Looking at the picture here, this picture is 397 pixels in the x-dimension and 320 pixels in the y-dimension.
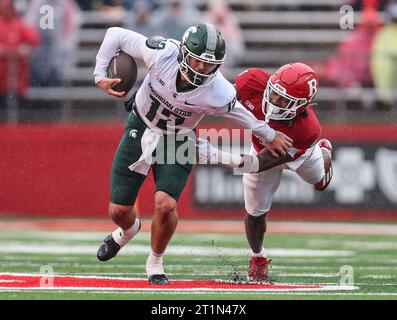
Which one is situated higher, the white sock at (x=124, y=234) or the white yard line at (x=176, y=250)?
the white yard line at (x=176, y=250)

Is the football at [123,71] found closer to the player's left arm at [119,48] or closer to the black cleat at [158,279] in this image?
the player's left arm at [119,48]

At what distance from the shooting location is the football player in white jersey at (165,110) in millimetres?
7043

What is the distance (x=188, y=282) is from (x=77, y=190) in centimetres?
633

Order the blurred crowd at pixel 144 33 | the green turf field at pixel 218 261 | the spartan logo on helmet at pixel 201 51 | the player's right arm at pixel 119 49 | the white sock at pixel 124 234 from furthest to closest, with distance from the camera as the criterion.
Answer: the blurred crowd at pixel 144 33 → the white sock at pixel 124 234 → the player's right arm at pixel 119 49 → the spartan logo on helmet at pixel 201 51 → the green turf field at pixel 218 261

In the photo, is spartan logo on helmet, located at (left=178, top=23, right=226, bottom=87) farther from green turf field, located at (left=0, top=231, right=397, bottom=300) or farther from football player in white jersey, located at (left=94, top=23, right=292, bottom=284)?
green turf field, located at (left=0, top=231, right=397, bottom=300)

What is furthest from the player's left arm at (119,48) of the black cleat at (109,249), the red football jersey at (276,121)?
the black cleat at (109,249)

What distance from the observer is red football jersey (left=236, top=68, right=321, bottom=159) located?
25.0 feet

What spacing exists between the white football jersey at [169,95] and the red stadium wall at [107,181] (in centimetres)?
585

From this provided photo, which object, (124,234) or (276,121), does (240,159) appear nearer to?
(276,121)

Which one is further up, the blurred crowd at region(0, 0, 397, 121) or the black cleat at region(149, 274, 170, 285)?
the blurred crowd at region(0, 0, 397, 121)

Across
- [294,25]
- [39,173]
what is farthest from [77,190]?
[294,25]

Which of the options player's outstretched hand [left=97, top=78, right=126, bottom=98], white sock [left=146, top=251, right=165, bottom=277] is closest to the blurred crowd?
player's outstretched hand [left=97, top=78, right=126, bottom=98]

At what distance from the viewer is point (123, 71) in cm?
729
